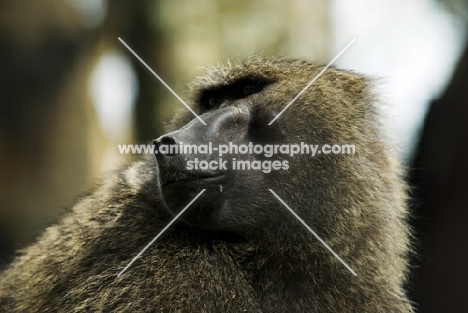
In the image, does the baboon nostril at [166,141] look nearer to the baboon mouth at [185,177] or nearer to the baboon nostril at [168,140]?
the baboon nostril at [168,140]

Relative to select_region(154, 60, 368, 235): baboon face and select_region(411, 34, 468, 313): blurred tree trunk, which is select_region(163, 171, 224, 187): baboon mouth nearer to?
select_region(154, 60, 368, 235): baboon face

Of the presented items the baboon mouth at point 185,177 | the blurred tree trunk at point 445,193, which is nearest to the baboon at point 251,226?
the baboon mouth at point 185,177

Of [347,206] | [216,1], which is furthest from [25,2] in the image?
[347,206]

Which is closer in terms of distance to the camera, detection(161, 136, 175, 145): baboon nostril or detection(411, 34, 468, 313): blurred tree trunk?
detection(161, 136, 175, 145): baboon nostril

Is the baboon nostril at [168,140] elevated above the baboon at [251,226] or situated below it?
above

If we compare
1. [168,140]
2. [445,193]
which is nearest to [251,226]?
[168,140]

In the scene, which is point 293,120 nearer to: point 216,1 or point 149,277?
point 149,277

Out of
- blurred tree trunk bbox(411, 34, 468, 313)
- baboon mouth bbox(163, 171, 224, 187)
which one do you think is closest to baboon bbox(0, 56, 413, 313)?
baboon mouth bbox(163, 171, 224, 187)
